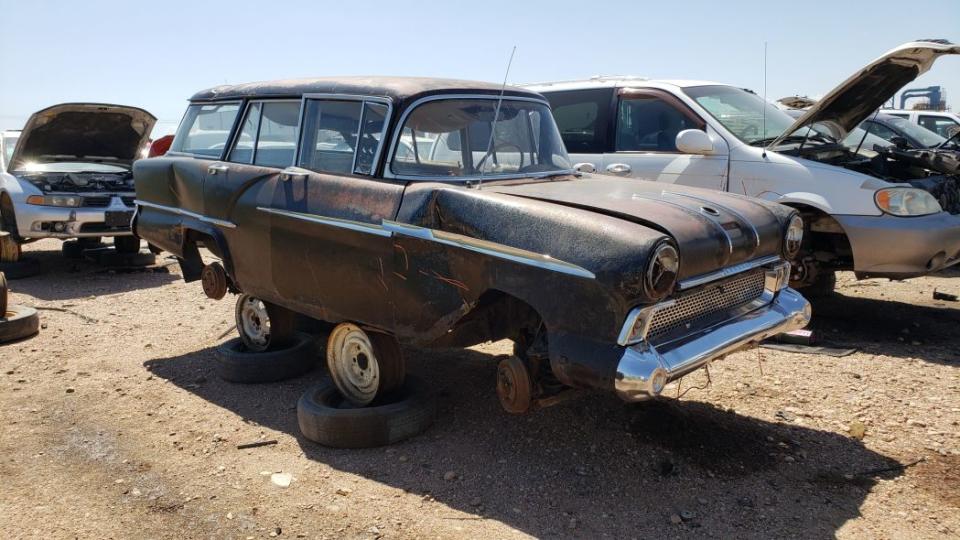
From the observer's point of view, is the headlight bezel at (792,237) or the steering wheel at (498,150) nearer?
the headlight bezel at (792,237)

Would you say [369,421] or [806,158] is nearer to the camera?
[369,421]

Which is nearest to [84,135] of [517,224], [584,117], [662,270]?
[584,117]

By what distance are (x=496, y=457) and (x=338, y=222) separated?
1548 millimetres

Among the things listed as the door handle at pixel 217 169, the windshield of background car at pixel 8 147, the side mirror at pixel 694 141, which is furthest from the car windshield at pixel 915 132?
the windshield of background car at pixel 8 147

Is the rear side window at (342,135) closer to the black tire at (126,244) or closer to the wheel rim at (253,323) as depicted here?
the wheel rim at (253,323)

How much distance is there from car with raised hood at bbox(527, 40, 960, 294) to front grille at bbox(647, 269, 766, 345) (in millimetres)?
1816

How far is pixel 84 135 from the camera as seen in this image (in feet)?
32.5

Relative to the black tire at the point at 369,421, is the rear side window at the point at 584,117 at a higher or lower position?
higher

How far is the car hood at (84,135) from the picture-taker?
364 inches

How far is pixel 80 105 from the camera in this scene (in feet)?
30.1

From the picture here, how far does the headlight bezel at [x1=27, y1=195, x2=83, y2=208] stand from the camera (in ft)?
29.0

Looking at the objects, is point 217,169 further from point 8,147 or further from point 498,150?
point 8,147

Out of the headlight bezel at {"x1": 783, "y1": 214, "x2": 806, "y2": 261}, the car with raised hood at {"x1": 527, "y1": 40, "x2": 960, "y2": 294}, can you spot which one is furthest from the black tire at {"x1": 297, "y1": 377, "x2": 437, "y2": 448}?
the car with raised hood at {"x1": 527, "y1": 40, "x2": 960, "y2": 294}

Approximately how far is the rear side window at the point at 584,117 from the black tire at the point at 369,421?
370 cm
